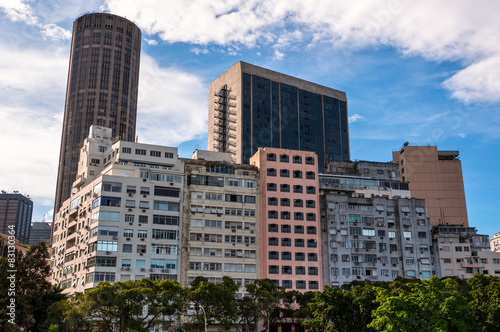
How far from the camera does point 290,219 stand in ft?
414

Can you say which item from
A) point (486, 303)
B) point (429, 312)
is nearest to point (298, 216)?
point (486, 303)

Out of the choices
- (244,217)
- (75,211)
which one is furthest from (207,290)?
(75,211)

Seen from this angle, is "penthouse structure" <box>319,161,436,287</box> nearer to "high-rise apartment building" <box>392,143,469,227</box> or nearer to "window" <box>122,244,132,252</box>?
"window" <box>122,244,132,252</box>

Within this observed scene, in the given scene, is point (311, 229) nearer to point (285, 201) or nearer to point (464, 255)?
point (285, 201)

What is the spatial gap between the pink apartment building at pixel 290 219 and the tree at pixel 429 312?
55841 mm

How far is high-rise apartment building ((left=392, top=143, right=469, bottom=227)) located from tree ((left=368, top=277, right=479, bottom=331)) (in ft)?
391

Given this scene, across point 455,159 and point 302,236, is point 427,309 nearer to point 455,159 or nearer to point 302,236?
point 302,236

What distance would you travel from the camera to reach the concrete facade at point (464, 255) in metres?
139

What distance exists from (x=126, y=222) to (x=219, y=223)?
67.2 feet

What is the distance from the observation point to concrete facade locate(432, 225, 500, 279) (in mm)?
Result: 138875

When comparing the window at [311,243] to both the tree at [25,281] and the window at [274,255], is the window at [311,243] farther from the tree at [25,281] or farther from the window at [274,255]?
the tree at [25,281]

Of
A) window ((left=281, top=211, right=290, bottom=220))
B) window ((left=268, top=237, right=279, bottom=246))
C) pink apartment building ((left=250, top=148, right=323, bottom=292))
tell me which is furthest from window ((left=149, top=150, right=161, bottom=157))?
window ((left=268, top=237, right=279, bottom=246))

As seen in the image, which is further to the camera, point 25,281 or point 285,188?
point 285,188

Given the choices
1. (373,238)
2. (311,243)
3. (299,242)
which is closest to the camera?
(299,242)
